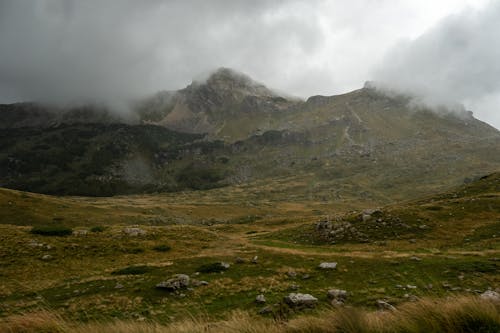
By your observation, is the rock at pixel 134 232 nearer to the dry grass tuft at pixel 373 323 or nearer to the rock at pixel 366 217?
the rock at pixel 366 217

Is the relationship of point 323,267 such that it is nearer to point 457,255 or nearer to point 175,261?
point 457,255

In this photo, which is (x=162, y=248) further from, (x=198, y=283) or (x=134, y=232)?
(x=198, y=283)

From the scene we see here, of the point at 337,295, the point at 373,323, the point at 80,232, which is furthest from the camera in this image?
the point at 80,232

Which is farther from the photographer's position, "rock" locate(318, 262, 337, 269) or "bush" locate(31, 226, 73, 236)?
"bush" locate(31, 226, 73, 236)

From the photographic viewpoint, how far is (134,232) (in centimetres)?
3722

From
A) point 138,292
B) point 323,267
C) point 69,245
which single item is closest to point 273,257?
point 323,267

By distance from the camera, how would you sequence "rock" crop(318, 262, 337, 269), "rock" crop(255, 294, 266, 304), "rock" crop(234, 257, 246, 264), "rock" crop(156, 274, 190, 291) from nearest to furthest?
"rock" crop(255, 294, 266, 304)
"rock" crop(156, 274, 190, 291)
"rock" crop(318, 262, 337, 269)
"rock" crop(234, 257, 246, 264)

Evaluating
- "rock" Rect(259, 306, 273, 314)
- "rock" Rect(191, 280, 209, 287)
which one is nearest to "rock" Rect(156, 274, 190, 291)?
"rock" Rect(191, 280, 209, 287)

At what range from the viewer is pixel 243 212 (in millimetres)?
146000

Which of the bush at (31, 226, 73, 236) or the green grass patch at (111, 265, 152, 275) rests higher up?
the bush at (31, 226, 73, 236)

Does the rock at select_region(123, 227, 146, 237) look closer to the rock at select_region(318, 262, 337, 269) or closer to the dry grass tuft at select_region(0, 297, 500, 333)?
the rock at select_region(318, 262, 337, 269)

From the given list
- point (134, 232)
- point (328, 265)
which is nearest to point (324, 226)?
point (328, 265)

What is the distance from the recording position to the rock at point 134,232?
120 ft

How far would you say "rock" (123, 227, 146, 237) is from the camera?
36612mm
